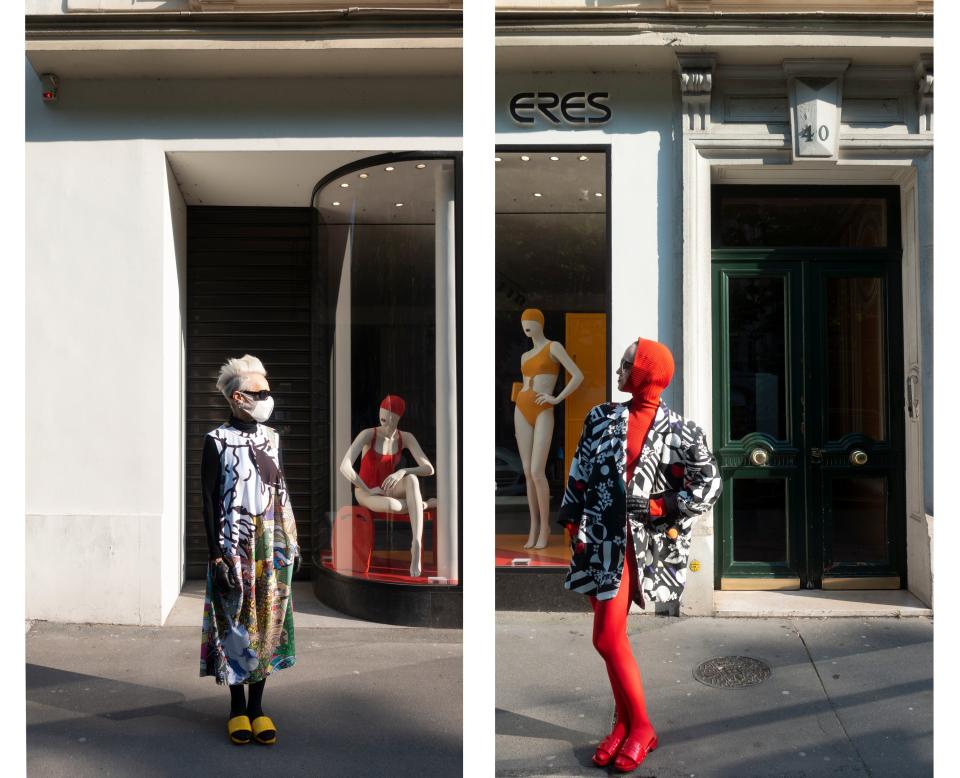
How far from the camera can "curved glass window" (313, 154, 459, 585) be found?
5.79 meters

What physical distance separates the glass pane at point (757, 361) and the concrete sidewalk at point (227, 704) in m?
2.62

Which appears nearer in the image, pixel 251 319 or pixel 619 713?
pixel 619 713

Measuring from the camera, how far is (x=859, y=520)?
6.23 meters

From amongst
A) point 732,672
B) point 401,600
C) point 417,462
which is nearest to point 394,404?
point 417,462

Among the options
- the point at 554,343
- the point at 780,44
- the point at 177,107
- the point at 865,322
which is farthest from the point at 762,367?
the point at 177,107

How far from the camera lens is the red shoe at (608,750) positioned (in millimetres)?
3633

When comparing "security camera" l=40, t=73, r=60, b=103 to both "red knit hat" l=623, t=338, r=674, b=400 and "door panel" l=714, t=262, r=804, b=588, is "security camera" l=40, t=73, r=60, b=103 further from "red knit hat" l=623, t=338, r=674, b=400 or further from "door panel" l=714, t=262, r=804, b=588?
"door panel" l=714, t=262, r=804, b=588

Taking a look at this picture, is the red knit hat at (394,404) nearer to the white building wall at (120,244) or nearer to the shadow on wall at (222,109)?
the white building wall at (120,244)

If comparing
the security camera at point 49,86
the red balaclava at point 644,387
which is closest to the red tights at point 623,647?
the red balaclava at point 644,387

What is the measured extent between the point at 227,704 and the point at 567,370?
3.00 meters

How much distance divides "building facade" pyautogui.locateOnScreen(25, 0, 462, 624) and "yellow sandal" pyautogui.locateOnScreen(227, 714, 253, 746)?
192 centimetres

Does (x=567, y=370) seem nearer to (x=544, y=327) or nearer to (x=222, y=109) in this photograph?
(x=544, y=327)

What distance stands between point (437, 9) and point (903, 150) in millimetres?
3241

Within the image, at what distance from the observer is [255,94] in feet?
19.5
